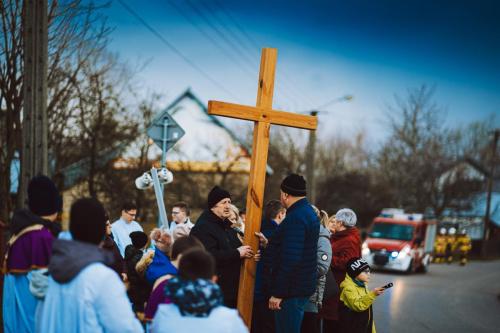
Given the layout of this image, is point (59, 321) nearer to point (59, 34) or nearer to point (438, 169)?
point (59, 34)

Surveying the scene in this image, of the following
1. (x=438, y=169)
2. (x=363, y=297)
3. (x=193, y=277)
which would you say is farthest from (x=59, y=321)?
Result: (x=438, y=169)

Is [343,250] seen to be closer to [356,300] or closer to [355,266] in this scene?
[355,266]

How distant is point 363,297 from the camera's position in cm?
689

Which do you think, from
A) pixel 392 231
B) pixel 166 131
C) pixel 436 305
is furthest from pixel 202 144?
pixel 166 131

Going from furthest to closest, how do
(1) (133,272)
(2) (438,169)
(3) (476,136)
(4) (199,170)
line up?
(3) (476,136)
(2) (438,169)
(4) (199,170)
(1) (133,272)

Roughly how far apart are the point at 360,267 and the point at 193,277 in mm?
3771

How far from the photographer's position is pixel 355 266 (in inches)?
275

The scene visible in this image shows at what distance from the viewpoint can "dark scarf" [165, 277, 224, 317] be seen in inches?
139

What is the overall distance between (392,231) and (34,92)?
1873 centimetres

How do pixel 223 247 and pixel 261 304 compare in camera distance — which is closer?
pixel 223 247

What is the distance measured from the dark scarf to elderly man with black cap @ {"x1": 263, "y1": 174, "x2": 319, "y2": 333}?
226cm

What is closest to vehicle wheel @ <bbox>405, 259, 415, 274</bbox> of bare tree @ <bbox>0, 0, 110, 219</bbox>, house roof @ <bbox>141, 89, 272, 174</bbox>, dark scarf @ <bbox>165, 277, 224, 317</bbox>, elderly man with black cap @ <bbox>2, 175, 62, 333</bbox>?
house roof @ <bbox>141, 89, 272, 174</bbox>

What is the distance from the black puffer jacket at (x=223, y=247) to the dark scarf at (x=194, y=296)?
2207mm

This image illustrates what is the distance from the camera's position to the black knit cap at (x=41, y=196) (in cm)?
463
